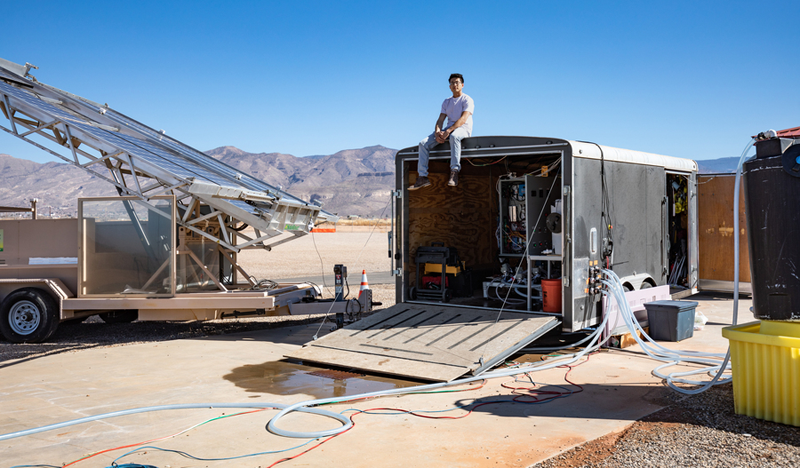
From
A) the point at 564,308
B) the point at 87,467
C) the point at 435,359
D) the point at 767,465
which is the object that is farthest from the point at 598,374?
the point at 87,467

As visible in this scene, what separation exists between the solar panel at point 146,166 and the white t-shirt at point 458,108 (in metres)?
2.86

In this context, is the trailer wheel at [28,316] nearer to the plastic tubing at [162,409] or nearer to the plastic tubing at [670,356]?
the plastic tubing at [162,409]

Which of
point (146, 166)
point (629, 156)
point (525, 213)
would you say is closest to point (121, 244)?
point (146, 166)

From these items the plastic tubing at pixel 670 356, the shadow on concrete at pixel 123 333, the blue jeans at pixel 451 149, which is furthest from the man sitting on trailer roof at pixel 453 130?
the shadow on concrete at pixel 123 333

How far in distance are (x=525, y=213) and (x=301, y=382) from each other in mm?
4573

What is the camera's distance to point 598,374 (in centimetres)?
756

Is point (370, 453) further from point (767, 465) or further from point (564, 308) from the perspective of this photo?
point (564, 308)

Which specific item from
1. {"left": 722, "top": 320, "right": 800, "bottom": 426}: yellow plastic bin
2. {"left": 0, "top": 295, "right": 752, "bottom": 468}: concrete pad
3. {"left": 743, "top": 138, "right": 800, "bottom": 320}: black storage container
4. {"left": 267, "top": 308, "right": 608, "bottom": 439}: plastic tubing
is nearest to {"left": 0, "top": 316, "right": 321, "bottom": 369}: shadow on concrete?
{"left": 0, "top": 295, "right": 752, "bottom": 468}: concrete pad

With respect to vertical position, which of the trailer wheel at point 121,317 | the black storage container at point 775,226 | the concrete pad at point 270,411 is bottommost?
the concrete pad at point 270,411

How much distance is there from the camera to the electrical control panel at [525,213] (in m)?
9.61

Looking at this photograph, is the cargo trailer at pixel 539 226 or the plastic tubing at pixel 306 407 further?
the cargo trailer at pixel 539 226

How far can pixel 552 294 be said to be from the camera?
29.0 ft

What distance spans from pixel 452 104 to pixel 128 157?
481 centimetres

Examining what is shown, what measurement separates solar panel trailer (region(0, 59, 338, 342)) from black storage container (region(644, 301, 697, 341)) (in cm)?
553
